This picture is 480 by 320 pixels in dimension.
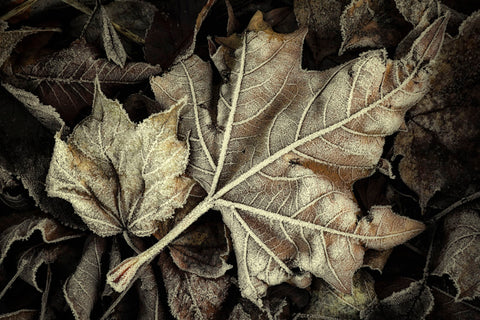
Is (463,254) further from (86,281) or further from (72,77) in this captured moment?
(72,77)

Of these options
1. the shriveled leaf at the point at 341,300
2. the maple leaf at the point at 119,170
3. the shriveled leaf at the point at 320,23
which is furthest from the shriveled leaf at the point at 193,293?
the shriveled leaf at the point at 320,23

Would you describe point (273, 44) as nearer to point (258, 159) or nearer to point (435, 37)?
point (258, 159)

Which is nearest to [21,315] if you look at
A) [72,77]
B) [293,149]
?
[72,77]

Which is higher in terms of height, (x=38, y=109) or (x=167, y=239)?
(x=38, y=109)

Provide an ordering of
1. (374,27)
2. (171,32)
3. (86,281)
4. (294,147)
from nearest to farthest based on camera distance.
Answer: (294,147) → (86,281) → (374,27) → (171,32)

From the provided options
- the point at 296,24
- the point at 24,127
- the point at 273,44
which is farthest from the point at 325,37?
the point at 24,127

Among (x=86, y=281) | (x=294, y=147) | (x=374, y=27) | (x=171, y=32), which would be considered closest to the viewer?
(x=294, y=147)

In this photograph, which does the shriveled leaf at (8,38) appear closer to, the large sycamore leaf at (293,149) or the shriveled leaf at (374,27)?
the large sycamore leaf at (293,149)

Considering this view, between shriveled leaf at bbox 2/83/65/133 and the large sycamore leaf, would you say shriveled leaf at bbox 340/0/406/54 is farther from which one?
shriveled leaf at bbox 2/83/65/133
